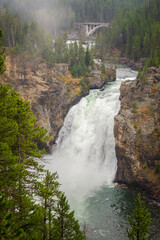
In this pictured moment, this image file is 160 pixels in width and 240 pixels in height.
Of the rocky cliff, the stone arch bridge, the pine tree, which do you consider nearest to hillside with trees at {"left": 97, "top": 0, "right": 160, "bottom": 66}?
the stone arch bridge

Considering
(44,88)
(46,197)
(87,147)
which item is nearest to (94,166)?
(87,147)

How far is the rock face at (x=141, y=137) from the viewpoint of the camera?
31.8 m

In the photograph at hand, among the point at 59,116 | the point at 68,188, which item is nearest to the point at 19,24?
the point at 59,116

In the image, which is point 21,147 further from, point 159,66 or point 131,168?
point 159,66

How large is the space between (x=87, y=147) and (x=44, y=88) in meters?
19.7

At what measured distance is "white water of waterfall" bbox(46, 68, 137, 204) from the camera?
36250 mm

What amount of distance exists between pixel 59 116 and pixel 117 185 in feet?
79.9

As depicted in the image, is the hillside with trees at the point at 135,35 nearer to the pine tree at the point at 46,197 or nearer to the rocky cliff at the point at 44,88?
the rocky cliff at the point at 44,88

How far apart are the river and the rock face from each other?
9.98ft

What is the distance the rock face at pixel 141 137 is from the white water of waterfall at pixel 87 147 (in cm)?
426

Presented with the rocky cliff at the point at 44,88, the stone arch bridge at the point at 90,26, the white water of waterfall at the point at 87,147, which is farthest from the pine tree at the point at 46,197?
the stone arch bridge at the point at 90,26

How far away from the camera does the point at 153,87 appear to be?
125 feet

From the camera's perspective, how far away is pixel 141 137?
33219mm

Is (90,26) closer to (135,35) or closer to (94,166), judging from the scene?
(135,35)
